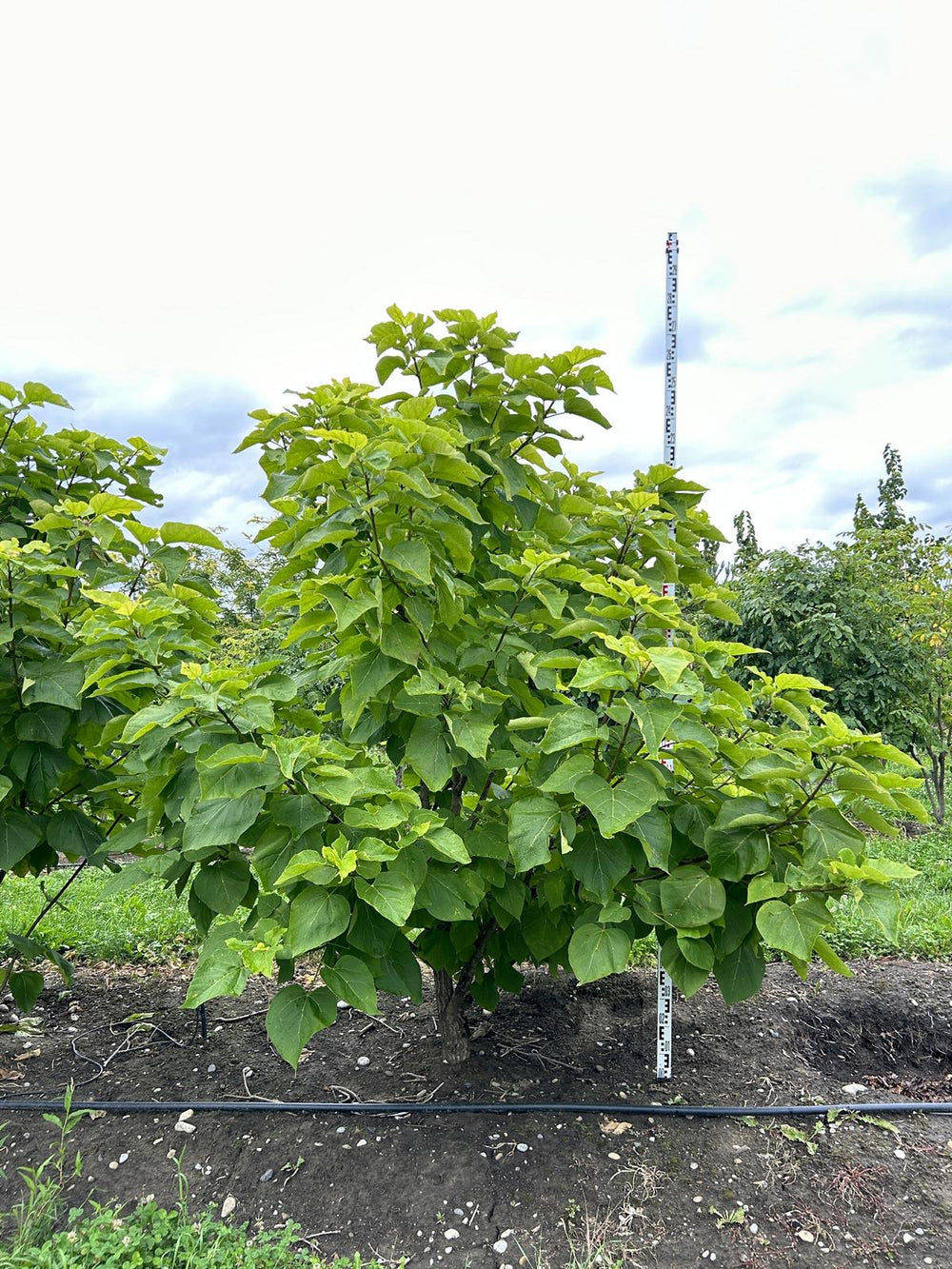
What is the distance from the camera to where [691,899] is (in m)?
2.16

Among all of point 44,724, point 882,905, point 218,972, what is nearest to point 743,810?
point 882,905

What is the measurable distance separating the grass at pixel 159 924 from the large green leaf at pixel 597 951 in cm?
196

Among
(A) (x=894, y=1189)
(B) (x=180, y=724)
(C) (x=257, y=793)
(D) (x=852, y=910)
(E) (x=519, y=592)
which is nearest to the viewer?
(C) (x=257, y=793)

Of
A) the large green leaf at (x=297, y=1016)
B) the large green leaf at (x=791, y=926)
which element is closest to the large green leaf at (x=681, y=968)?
the large green leaf at (x=791, y=926)

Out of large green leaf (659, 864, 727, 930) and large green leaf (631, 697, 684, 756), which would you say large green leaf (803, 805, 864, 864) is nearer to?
large green leaf (659, 864, 727, 930)

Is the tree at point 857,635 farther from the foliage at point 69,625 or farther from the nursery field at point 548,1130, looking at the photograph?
the foliage at point 69,625

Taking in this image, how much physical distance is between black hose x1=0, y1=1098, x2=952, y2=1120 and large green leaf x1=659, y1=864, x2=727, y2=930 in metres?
1.04

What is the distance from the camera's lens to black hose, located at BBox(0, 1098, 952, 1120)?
2.79 meters

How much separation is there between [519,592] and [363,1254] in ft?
6.11

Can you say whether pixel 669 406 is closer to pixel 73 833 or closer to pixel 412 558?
pixel 412 558

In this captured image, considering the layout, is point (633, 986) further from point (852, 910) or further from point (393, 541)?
point (393, 541)

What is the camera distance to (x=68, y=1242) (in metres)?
2.27

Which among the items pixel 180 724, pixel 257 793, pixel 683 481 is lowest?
pixel 257 793

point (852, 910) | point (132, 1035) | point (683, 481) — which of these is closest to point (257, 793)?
point (683, 481)
